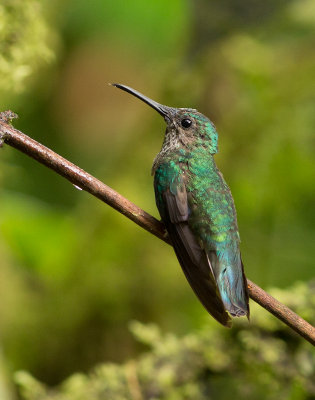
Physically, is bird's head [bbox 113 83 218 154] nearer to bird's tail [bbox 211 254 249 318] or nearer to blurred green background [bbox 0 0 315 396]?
bird's tail [bbox 211 254 249 318]

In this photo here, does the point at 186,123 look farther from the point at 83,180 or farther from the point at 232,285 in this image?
the point at 83,180

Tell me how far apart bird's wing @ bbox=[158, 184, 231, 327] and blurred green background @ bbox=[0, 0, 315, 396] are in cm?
134

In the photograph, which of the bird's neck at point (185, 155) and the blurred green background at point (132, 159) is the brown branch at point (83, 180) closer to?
the bird's neck at point (185, 155)

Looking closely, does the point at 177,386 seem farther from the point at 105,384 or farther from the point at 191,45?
the point at 191,45

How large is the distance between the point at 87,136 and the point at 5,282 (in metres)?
1.15

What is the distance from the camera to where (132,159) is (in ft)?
10.9

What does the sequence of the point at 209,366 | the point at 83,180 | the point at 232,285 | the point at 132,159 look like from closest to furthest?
the point at 83,180, the point at 232,285, the point at 209,366, the point at 132,159

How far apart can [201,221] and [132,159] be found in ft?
5.62

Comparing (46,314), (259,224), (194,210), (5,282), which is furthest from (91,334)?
(194,210)

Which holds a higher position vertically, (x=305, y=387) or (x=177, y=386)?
(x=305, y=387)

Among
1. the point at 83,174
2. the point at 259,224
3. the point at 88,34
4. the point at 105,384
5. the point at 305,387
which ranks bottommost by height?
the point at 105,384

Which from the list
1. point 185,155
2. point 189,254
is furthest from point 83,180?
point 185,155

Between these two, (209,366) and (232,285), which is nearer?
(232,285)

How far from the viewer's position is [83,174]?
4.07 feet
